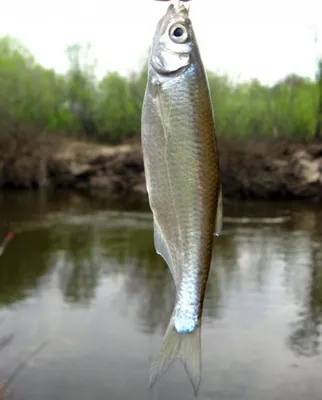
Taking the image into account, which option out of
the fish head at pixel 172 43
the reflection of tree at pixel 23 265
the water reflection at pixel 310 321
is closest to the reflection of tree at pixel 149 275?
the water reflection at pixel 310 321

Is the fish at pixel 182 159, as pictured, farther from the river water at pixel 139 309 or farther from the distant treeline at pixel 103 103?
the distant treeline at pixel 103 103

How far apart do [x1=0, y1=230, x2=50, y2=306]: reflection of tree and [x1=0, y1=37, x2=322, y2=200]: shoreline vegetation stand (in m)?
9.54

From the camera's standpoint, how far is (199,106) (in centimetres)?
90

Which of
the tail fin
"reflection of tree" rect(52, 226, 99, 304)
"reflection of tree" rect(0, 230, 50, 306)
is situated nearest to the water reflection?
"reflection of tree" rect(52, 226, 99, 304)

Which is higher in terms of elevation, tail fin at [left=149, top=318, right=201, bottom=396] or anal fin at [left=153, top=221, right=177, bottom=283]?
anal fin at [left=153, top=221, right=177, bottom=283]

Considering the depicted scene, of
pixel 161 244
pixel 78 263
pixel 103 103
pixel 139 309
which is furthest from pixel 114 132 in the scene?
pixel 161 244

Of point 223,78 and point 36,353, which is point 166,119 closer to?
point 36,353

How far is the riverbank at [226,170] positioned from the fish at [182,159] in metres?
25.4

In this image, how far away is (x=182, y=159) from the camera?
93 cm

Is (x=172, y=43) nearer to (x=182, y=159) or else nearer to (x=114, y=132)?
(x=182, y=159)

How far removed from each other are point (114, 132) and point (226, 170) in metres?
7.51

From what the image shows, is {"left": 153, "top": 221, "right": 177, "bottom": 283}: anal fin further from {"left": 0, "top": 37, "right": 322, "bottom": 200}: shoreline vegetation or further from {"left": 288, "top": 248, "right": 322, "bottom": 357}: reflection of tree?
{"left": 0, "top": 37, "right": 322, "bottom": 200}: shoreline vegetation

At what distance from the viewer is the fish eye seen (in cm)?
91

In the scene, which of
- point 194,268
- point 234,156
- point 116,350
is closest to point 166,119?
point 194,268
